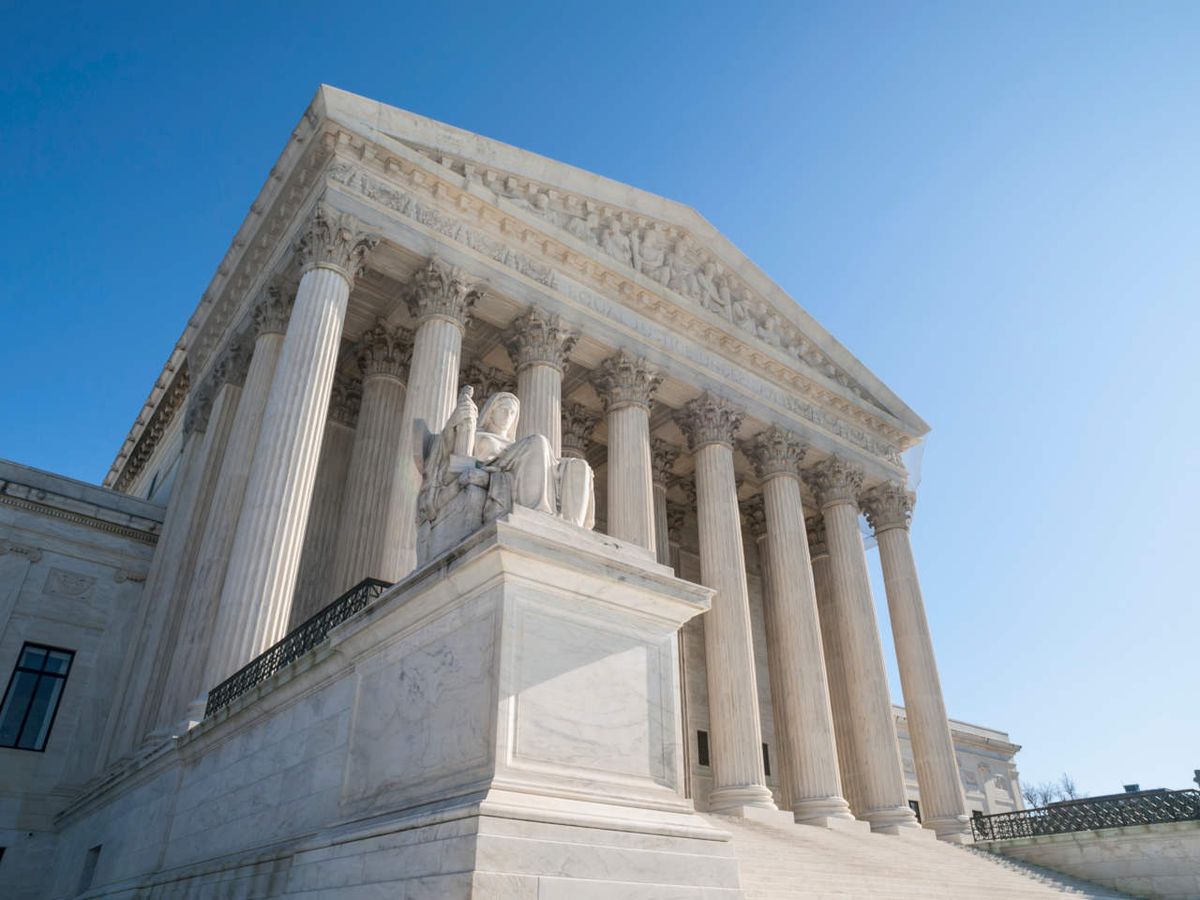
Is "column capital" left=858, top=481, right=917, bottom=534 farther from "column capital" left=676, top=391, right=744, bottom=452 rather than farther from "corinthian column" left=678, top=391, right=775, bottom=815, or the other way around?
"column capital" left=676, top=391, right=744, bottom=452

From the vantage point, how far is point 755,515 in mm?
31562

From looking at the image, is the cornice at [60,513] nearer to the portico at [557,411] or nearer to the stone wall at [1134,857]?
the portico at [557,411]

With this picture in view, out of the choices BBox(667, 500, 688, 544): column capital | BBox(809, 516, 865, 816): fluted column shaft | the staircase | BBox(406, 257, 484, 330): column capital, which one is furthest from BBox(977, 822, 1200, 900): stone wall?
BBox(406, 257, 484, 330): column capital

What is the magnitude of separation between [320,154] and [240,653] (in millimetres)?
11515

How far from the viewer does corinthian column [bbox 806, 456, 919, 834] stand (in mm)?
22531

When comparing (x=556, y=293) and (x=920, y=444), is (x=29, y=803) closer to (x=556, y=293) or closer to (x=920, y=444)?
(x=556, y=293)

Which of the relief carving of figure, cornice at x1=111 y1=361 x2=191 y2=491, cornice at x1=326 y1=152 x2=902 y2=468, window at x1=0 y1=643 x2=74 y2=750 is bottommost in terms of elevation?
window at x1=0 y1=643 x2=74 y2=750

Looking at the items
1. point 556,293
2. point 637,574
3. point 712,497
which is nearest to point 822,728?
point 712,497

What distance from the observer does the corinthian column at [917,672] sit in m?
23.8

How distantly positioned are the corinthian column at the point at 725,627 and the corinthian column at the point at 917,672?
264 inches

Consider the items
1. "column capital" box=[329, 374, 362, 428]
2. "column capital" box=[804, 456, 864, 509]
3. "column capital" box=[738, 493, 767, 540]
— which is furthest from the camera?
"column capital" box=[738, 493, 767, 540]

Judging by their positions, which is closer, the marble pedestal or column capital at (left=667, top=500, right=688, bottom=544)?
the marble pedestal

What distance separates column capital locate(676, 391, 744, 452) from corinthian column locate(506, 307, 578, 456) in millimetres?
4720

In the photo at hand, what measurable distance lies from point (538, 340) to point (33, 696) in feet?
49.7
